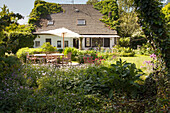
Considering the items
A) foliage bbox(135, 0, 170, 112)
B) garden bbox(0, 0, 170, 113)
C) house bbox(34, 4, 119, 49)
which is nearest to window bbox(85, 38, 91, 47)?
house bbox(34, 4, 119, 49)

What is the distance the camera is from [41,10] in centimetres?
2844

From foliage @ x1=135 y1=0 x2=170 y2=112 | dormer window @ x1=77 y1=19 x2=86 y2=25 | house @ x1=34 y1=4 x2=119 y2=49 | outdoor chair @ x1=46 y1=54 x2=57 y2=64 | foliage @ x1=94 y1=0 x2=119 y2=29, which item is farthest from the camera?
dormer window @ x1=77 y1=19 x2=86 y2=25

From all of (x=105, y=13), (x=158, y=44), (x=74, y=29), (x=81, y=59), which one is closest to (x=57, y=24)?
(x=74, y=29)

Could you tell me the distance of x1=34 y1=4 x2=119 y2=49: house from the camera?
86.8 feet

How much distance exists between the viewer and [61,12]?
99.3 ft

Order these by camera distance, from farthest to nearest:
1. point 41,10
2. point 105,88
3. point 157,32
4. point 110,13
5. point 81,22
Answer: point 110,13 → point 81,22 → point 41,10 → point 157,32 → point 105,88

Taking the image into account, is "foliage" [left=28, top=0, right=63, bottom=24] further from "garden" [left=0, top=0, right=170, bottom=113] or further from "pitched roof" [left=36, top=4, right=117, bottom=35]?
"garden" [left=0, top=0, right=170, bottom=113]

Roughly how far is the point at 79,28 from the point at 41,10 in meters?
7.21

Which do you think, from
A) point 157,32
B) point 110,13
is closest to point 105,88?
point 157,32

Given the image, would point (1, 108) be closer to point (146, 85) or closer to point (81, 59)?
point (146, 85)

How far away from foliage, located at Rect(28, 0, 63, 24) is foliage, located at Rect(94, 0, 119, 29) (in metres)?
7.98

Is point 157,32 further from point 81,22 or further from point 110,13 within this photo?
point 110,13

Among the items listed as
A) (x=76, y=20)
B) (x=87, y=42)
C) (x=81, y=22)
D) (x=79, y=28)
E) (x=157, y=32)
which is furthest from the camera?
(x=76, y=20)

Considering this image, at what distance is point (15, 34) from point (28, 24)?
8800 mm
